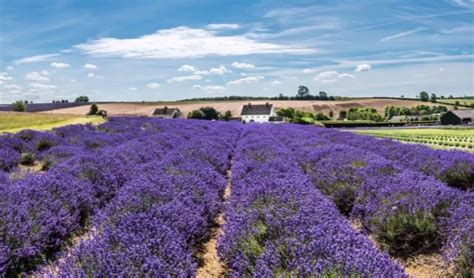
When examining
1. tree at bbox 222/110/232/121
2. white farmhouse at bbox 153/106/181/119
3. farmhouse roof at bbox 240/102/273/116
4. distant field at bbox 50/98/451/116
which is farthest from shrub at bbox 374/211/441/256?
farmhouse roof at bbox 240/102/273/116

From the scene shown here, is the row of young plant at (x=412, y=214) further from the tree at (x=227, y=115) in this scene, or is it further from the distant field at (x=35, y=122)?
the tree at (x=227, y=115)

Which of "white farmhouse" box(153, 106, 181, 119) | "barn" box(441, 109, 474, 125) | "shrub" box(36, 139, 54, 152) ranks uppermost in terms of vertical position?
"shrub" box(36, 139, 54, 152)

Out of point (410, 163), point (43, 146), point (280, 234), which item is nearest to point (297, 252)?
point (280, 234)

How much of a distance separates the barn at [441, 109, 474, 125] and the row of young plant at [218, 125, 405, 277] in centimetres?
8185

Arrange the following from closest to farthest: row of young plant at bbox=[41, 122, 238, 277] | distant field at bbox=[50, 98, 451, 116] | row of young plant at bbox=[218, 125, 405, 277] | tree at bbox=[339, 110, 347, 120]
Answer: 1. row of young plant at bbox=[218, 125, 405, 277]
2. row of young plant at bbox=[41, 122, 238, 277]
3. distant field at bbox=[50, 98, 451, 116]
4. tree at bbox=[339, 110, 347, 120]

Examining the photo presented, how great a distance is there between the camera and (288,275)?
262 cm

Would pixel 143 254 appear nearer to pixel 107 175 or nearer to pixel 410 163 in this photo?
pixel 107 175

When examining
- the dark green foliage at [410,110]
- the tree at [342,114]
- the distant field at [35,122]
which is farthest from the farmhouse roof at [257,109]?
the distant field at [35,122]

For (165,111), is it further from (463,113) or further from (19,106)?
(463,113)

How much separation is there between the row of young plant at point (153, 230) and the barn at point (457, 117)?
8140 cm

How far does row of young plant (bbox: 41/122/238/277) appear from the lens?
106 inches

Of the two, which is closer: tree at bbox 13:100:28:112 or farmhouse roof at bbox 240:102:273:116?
tree at bbox 13:100:28:112

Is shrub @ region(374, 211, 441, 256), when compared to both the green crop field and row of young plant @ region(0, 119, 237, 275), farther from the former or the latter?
the green crop field

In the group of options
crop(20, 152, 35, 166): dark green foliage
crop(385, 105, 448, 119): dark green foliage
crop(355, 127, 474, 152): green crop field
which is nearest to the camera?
crop(20, 152, 35, 166): dark green foliage
